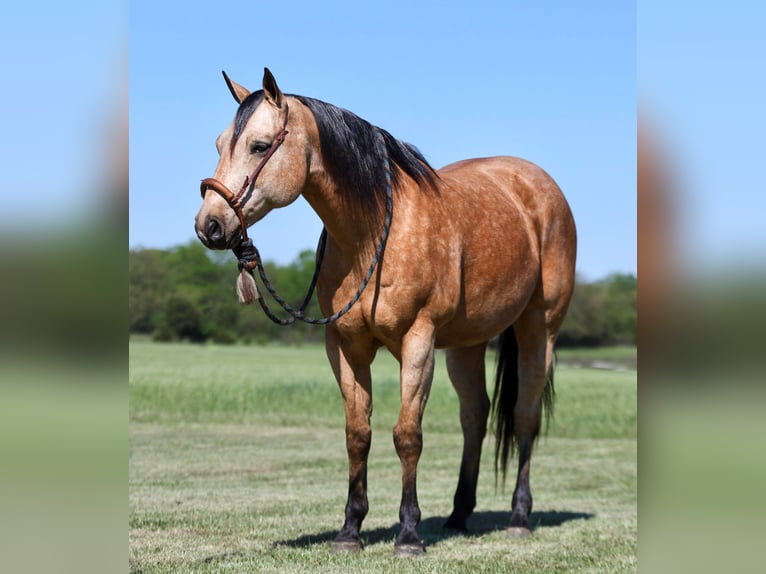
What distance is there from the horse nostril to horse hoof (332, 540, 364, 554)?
2230mm

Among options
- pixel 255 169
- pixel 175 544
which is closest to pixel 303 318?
pixel 255 169

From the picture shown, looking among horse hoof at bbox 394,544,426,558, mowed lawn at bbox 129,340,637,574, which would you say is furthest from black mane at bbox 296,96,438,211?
mowed lawn at bbox 129,340,637,574

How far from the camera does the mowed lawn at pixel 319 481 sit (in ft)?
18.8

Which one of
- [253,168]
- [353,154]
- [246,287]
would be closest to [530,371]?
[353,154]

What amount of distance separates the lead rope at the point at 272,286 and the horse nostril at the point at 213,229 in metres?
0.22

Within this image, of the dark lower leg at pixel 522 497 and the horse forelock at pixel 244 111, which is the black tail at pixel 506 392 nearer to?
the dark lower leg at pixel 522 497

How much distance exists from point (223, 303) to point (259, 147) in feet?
91.0

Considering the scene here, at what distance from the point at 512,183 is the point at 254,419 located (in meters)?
11.1

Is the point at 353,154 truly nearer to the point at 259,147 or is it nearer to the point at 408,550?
the point at 259,147

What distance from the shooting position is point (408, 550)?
5641mm

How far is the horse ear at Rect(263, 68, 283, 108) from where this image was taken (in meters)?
5.07

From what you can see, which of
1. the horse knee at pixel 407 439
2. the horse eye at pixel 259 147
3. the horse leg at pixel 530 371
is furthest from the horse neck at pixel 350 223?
the horse leg at pixel 530 371
